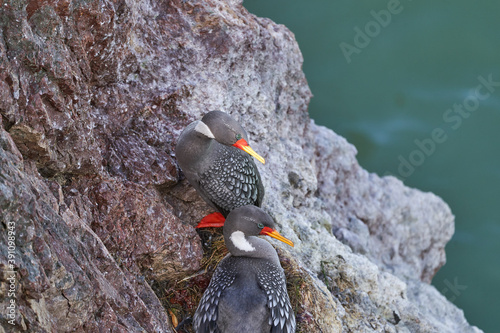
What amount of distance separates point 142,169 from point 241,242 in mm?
937

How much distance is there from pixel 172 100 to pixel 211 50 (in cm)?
70

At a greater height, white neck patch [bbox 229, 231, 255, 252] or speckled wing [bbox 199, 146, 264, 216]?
speckled wing [bbox 199, 146, 264, 216]

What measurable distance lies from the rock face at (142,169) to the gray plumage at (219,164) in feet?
0.77

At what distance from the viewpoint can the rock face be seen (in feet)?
9.63

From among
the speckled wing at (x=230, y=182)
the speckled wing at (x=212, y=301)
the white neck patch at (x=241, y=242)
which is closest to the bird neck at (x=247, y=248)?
the white neck patch at (x=241, y=242)

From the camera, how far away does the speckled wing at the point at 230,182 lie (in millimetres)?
4543

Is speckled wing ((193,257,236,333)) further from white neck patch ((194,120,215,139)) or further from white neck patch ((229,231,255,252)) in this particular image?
white neck patch ((194,120,215,139))

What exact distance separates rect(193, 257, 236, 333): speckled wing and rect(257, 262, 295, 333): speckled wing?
0.76ft

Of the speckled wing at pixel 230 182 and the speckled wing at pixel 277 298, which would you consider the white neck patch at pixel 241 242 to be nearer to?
the speckled wing at pixel 277 298

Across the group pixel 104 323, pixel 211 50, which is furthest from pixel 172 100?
pixel 104 323

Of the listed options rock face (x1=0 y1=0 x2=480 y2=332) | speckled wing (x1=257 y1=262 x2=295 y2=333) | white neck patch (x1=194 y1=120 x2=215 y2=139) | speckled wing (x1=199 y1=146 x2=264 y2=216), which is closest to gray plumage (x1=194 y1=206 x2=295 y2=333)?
speckled wing (x1=257 y1=262 x2=295 y2=333)

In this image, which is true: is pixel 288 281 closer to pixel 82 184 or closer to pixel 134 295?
pixel 134 295

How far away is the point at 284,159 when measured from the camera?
18.2 feet

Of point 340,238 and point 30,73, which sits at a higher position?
point 30,73
